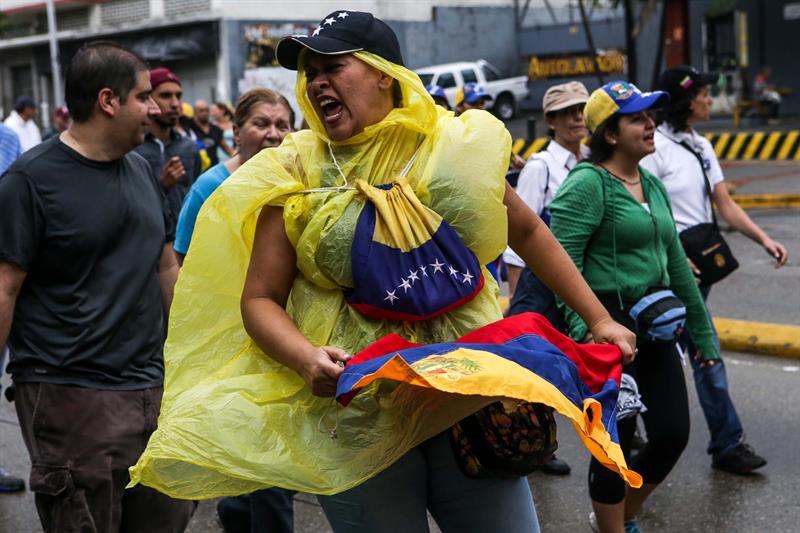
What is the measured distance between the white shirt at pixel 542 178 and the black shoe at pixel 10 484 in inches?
110

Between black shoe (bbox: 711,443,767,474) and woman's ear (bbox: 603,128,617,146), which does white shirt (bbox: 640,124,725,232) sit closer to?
black shoe (bbox: 711,443,767,474)

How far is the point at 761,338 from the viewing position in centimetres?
838

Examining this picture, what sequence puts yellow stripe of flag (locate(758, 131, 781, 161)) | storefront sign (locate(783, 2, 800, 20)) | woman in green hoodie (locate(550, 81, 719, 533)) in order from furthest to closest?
storefront sign (locate(783, 2, 800, 20)) → yellow stripe of flag (locate(758, 131, 781, 161)) → woman in green hoodie (locate(550, 81, 719, 533))

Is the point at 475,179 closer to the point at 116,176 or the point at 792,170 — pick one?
the point at 116,176

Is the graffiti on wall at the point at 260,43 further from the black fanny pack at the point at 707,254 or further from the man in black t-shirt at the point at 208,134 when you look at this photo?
the black fanny pack at the point at 707,254

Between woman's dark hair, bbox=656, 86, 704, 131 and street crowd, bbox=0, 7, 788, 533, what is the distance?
0.04ft

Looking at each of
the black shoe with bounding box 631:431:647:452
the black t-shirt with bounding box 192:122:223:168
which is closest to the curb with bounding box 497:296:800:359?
the black shoe with bounding box 631:431:647:452

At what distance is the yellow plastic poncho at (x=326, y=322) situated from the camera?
2.81 meters

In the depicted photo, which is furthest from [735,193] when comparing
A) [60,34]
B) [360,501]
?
[60,34]

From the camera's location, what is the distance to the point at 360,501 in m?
2.89

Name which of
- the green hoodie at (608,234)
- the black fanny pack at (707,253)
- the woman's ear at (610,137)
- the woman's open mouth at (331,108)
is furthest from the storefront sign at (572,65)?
the woman's open mouth at (331,108)

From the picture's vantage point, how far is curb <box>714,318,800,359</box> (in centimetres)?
818

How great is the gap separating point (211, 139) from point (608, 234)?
8.18 m

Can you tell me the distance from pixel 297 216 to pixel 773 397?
513 cm
